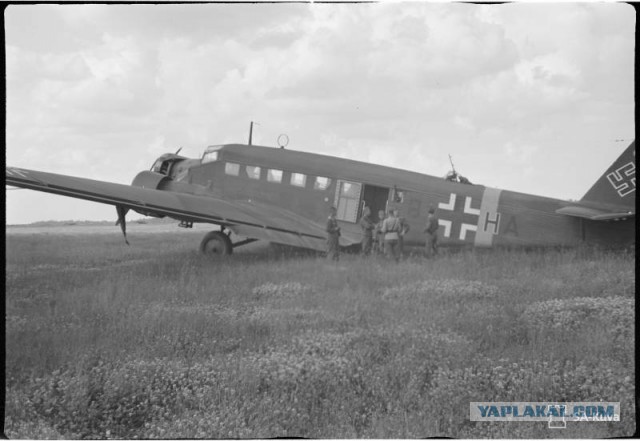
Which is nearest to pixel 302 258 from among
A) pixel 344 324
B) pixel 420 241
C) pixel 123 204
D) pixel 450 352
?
pixel 420 241

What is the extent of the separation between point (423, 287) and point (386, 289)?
57cm

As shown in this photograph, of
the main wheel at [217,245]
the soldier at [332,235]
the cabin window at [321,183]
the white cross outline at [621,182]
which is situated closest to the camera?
the white cross outline at [621,182]

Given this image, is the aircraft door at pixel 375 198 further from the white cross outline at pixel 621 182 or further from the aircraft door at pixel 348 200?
the white cross outline at pixel 621 182

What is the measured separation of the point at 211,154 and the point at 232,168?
71cm

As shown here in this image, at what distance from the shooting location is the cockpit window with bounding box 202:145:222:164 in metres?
13.3

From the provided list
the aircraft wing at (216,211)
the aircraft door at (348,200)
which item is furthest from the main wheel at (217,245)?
the aircraft door at (348,200)

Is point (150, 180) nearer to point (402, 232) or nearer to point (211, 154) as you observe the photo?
point (211, 154)

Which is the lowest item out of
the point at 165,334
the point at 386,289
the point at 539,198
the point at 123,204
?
the point at 165,334

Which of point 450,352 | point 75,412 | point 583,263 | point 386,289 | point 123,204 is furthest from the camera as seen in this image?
point 123,204

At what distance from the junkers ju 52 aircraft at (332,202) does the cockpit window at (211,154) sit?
1.0 inches

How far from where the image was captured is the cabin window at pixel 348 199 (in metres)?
12.3

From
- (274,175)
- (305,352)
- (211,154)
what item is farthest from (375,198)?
(305,352)

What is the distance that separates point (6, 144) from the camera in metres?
5.95

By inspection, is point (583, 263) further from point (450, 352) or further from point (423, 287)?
point (450, 352)
